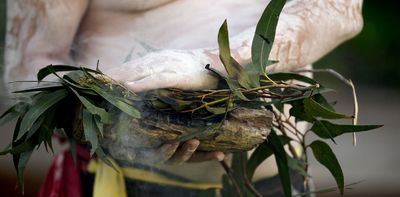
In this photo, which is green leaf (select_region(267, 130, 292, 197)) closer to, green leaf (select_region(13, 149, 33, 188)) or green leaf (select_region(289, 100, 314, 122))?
green leaf (select_region(289, 100, 314, 122))

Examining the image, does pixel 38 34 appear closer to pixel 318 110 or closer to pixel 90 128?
pixel 90 128

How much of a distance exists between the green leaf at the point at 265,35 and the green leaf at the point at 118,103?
13 cm

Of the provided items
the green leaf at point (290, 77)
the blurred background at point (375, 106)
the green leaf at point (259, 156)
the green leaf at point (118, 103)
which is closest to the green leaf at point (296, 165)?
the green leaf at point (259, 156)

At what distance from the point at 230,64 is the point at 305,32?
15 cm

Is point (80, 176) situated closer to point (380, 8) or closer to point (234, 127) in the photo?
point (234, 127)

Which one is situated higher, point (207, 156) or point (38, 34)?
point (38, 34)

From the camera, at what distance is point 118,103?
0.82m

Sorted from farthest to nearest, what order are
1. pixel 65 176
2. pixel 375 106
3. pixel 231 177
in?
pixel 375 106
pixel 65 176
pixel 231 177

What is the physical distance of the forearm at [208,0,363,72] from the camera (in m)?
0.93

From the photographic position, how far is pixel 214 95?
849 millimetres

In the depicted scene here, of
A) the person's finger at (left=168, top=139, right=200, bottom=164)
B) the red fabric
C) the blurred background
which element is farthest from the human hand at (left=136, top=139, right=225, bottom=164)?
the blurred background

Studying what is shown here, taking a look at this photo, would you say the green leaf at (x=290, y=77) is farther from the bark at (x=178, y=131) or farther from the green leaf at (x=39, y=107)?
the green leaf at (x=39, y=107)

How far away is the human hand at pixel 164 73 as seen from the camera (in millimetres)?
832

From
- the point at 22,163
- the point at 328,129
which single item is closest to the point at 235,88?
the point at 328,129
